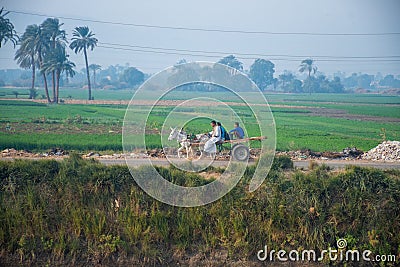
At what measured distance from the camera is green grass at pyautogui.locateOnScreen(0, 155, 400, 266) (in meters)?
8.77

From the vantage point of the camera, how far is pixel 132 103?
9.16 metres

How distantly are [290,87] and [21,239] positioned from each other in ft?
256

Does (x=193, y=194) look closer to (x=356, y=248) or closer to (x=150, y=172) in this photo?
(x=150, y=172)

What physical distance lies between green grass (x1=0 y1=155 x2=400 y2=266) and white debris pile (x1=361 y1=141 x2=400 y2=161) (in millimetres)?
5007

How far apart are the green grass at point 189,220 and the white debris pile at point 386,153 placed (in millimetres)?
5007

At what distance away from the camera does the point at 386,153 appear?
14289mm

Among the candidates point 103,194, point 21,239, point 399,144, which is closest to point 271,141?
point 103,194

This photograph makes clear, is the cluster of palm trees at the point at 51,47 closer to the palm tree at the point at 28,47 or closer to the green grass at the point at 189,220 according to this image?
the palm tree at the point at 28,47

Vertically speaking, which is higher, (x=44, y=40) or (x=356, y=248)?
(x=44, y=40)

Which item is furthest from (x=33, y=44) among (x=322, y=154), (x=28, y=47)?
(x=322, y=154)

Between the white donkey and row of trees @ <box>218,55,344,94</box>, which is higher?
row of trees @ <box>218,55,344,94</box>

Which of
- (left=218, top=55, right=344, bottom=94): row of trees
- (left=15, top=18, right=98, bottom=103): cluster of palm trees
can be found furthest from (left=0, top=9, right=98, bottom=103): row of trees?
(left=218, top=55, right=344, bottom=94): row of trees

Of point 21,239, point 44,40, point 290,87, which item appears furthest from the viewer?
point 290,87

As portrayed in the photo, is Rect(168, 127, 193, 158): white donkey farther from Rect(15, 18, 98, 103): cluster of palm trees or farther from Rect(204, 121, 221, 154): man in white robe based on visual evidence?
Rect(15, 18, 98, 103): cluster of palm trees
